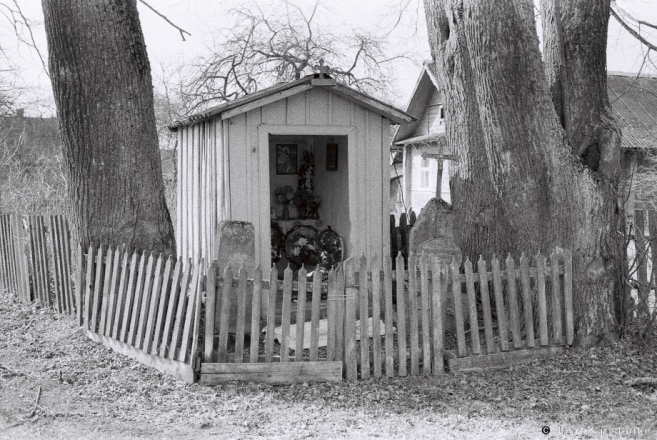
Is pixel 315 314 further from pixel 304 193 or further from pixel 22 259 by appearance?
pixel 304 193

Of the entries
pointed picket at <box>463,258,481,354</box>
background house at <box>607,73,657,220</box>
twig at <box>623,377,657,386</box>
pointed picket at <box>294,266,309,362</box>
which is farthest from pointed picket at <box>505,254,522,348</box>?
background house at <box>607,73,657,220</box>

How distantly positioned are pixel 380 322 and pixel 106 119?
363 cm

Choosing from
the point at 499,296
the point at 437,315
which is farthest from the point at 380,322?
the point at 499,296

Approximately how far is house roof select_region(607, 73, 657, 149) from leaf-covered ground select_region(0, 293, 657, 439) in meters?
16.5

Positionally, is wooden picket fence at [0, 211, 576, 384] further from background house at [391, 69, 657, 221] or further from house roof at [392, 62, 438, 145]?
house roof at [392, 62, 438, 145]

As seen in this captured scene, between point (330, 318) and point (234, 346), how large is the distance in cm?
107

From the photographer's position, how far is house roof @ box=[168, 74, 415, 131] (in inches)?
359

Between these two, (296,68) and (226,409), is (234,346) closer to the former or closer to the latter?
(226,409)

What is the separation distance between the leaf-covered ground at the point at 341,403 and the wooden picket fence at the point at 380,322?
14 cm

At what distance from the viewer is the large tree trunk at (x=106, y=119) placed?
7.51 m

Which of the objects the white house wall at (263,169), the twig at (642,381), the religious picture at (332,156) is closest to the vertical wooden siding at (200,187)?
the white house wall at (263,169)

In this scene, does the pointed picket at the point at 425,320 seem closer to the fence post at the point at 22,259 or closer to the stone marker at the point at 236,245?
the stone marker at the point at 236,245

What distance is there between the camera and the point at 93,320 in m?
7.58

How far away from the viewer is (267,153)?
947 cm
